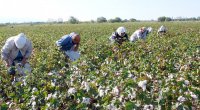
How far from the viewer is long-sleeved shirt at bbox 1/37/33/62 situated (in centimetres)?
651

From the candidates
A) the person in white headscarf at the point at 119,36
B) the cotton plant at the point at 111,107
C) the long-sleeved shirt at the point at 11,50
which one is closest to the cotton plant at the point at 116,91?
the cotton plant at the point at 111,107

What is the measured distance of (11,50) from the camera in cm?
655

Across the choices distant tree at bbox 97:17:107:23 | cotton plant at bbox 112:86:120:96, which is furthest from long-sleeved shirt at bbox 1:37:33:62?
distant tree at bbox 97:17:107:23

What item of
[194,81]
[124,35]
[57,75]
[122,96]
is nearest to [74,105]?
[122,96]

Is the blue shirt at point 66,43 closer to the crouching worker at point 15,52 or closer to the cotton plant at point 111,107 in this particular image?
the crouching worker at point 15,52

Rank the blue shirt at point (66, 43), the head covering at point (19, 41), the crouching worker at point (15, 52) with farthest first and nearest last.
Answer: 1. the blue shirt at point (66, 43)
2. the crouching worker at point (15, 52)
3. the head covering at point (19, 41)

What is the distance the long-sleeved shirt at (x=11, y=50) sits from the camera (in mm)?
6508

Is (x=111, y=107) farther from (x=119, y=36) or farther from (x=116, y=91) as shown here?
(x=119, y=36)

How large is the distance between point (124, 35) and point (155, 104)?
6.20 meters

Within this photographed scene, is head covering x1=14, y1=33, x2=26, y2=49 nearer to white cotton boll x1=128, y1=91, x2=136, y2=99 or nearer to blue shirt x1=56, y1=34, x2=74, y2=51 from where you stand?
blue shirt x1=56, y1=34, x2=74, y2=51

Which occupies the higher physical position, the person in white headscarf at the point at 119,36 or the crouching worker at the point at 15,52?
the crouching worker at the point at 15,52

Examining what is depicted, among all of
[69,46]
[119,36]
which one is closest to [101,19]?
[119,36]

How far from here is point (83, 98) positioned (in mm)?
3941

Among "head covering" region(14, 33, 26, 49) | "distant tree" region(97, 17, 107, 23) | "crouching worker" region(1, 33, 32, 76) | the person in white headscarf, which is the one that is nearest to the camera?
"head covering" region(14, 33, 26, 49)
